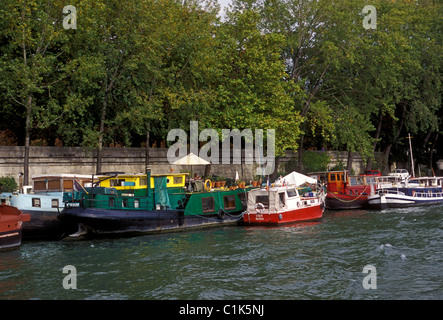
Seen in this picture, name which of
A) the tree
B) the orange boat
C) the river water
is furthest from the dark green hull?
the tree

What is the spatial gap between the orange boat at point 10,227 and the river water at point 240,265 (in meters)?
0.50

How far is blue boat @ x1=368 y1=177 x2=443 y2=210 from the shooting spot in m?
39.8

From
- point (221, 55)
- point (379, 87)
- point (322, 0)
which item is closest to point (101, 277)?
point (221, 55)

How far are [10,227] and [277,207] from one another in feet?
49.9

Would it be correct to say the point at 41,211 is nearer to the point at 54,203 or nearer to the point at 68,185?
the point at 54,203

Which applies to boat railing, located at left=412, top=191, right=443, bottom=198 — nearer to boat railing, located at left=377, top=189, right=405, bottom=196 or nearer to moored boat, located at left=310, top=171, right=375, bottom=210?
boat railing, located at left=377, top=189, right=405, bottom=196

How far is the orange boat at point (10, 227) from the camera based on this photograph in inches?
882

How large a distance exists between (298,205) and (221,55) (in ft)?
46.8

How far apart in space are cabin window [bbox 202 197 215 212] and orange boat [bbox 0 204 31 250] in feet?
35.5

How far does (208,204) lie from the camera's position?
30.9 metres

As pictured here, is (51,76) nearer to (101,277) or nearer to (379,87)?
(101,277)

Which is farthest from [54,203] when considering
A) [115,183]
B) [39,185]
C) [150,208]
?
[150,208]

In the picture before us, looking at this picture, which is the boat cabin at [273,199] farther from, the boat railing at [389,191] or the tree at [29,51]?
the tree at [29,51]

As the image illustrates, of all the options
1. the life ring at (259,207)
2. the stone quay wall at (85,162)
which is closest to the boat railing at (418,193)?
the stone quay wall at (85,162)
